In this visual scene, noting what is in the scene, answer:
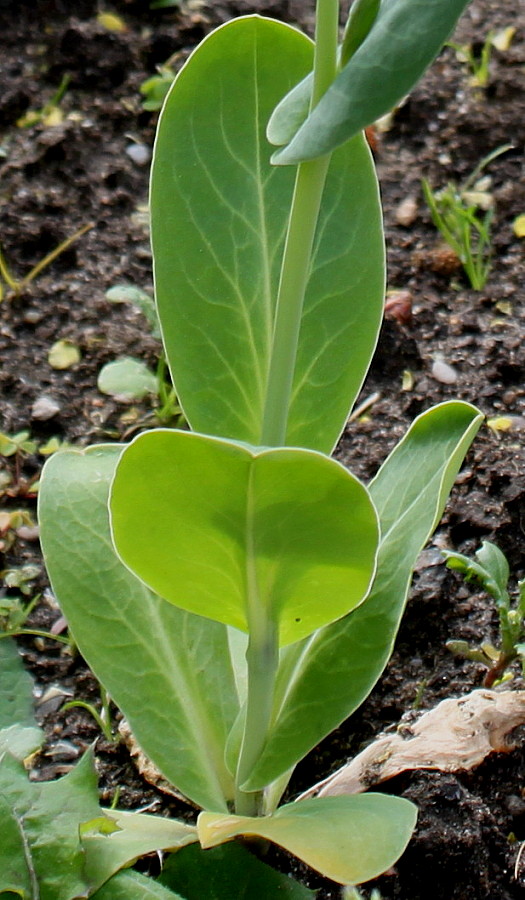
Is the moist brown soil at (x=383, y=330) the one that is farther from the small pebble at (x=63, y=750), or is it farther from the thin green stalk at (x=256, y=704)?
the thin green stalk at (x=256, y=704)

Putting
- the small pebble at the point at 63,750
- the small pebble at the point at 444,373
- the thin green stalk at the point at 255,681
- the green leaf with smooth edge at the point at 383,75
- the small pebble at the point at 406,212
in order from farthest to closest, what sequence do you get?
the small pebble at the point at 406,212 → the small pebble at the point at 444,373 → the small pebble at the point at 63,750 → the thin green stalk at the point at 255,681 → the green leaf with smooth edge at the point at 383,75

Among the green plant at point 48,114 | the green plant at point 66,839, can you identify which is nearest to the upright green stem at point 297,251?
the green plant at point 66,839

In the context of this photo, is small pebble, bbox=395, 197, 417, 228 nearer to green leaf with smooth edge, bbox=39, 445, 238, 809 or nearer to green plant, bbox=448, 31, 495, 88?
green plant, bbox=448, 31, 495, 88

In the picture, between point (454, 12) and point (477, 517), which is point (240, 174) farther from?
point (477, 517)

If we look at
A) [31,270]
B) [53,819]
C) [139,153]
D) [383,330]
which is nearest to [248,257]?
[53,819]

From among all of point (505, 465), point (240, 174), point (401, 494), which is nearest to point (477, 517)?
point (505, 465)

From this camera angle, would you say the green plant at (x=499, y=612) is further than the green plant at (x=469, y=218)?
No

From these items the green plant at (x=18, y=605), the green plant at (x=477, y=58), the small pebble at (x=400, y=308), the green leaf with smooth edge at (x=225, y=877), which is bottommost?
the green plant at (x=18, y=605)
